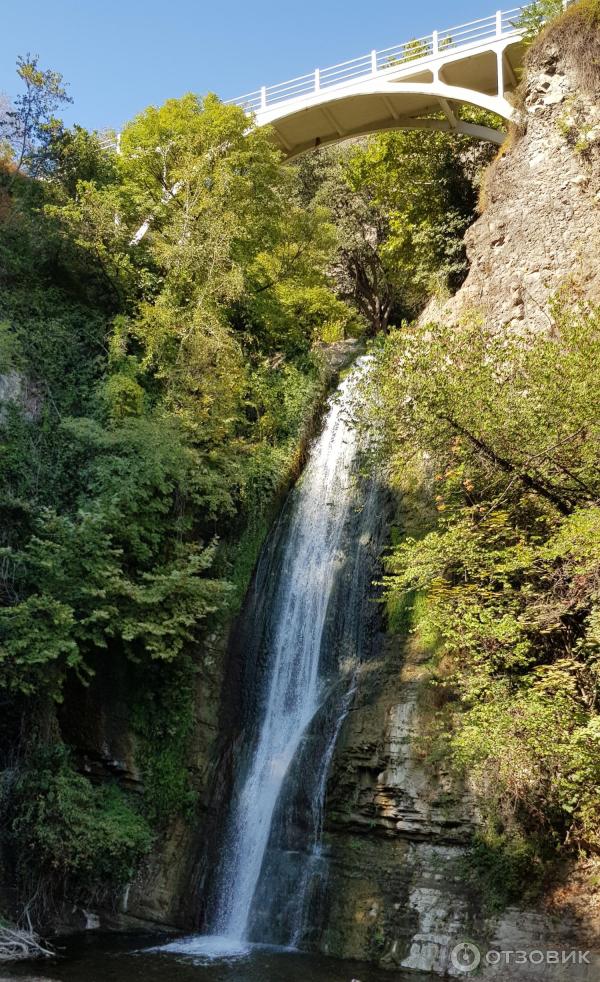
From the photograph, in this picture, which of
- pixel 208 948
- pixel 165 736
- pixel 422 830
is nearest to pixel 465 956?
pixel 422 830

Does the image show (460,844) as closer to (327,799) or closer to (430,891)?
(430,891)

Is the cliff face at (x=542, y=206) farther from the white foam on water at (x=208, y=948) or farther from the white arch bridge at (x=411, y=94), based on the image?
the white foam on water at (x=208, y=948)

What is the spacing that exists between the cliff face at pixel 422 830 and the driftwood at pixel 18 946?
4032 millimetres

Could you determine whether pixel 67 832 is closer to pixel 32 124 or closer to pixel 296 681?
pixel 296 681

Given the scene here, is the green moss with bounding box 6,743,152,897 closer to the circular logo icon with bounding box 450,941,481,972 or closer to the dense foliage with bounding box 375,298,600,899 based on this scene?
the circular logo icon with bounding box 450,941,481,972

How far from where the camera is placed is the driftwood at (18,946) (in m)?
11.4

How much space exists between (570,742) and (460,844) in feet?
8.56

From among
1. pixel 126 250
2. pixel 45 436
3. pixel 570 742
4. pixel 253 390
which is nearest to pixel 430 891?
pixel 570 742

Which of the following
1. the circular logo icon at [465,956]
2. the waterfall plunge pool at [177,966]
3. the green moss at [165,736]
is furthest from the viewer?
the green moss at [165,736]

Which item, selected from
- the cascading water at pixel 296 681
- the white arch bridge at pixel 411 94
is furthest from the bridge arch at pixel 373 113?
the cascading water at pixel 296 681

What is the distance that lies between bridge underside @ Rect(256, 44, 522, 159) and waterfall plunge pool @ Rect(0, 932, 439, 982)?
20027 millimetres

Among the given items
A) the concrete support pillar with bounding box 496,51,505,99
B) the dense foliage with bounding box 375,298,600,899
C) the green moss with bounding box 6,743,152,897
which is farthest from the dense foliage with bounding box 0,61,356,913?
the concrete support pillar with bounding box 496,51,505,99

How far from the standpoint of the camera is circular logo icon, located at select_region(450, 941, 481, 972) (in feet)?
35.7

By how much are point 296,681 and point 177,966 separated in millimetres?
5515
